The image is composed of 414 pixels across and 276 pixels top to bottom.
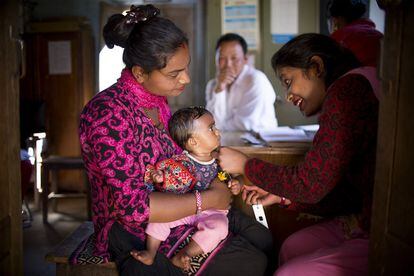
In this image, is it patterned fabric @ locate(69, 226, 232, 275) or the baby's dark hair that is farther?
the baby's dark hair

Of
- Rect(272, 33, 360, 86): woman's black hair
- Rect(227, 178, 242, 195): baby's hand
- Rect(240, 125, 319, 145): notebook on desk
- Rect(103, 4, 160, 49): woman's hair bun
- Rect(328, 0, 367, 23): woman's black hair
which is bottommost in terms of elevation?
Rect(227, 178, 242, 195): baby's hand

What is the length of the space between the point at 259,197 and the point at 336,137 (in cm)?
63

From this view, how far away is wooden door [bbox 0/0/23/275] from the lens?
4.09 feet

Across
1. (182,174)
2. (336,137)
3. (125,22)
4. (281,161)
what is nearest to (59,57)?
(281,161)

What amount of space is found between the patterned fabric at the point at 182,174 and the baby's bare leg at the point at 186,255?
8.9 inches

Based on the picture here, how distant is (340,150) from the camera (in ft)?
5.14

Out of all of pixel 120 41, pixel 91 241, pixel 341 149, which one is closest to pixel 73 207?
pixel 91 241

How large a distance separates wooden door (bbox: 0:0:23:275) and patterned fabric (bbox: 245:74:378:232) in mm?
958

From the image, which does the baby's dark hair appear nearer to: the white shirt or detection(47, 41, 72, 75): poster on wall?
the white shirt

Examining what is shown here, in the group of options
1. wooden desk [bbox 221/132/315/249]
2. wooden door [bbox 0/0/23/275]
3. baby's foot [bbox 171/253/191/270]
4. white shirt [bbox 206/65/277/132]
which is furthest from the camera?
white shirt [bbox 206/65/277/132]

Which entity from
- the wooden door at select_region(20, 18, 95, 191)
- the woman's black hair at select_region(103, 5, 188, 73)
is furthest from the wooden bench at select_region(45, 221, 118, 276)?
the wooden door at select_region(20, 18, 95, 191)

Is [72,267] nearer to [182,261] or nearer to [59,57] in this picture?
[182,261]

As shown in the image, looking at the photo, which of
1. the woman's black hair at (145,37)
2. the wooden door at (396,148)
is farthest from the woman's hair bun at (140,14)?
the wooden door at (396,148)

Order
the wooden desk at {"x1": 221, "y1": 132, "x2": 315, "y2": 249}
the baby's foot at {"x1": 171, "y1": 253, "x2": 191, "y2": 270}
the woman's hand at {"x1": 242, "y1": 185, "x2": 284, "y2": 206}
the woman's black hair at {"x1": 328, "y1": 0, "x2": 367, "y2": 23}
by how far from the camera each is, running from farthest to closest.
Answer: the woman's black hair at {"x1": 328, "y1": 0, "x2": 367, "y2": 23}, the wooden desk at {"x1": 221, "y1": 132, "x2": 315, "y2": 249}, the woman's hand at {"x1": 242, "y1": 185, "x2": 284, "y2": 206}, the baby's foot at {"x1": 171, "y1": 253, "x2": 191, "y2": 270}
